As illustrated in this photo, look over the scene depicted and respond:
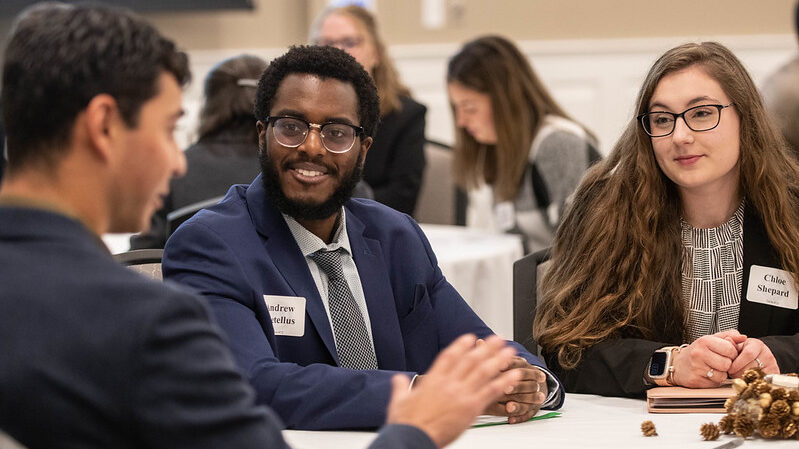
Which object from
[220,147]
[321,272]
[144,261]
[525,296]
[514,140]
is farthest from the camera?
[514,140]

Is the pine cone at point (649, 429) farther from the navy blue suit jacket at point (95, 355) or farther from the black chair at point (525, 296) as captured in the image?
the navy blue suit jacket at point (95, 355)

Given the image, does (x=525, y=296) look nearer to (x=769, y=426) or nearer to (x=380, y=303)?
Answer: (x=380, y=303)

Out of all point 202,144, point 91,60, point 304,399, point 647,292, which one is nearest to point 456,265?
point 202,144

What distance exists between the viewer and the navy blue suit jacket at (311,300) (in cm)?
197

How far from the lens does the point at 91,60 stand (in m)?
1.22

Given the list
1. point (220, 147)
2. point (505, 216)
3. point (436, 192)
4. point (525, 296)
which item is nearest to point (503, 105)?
point (505, 216)

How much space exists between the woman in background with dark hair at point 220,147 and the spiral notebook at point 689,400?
2.21 m

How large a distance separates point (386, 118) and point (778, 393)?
3830 millimetres

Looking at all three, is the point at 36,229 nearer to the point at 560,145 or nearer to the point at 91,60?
the point at 91,60

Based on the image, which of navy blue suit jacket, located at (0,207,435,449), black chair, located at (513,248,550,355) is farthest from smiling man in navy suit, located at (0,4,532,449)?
black chair, located at (513,248,550,355)

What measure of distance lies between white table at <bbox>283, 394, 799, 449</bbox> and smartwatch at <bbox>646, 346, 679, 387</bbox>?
15 centimetres

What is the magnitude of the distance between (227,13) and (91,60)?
6.97 metres

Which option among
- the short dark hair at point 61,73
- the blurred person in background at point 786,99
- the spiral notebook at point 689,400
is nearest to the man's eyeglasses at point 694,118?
the spiral notebook at point 689,400

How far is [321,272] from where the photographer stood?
90.5 inches
